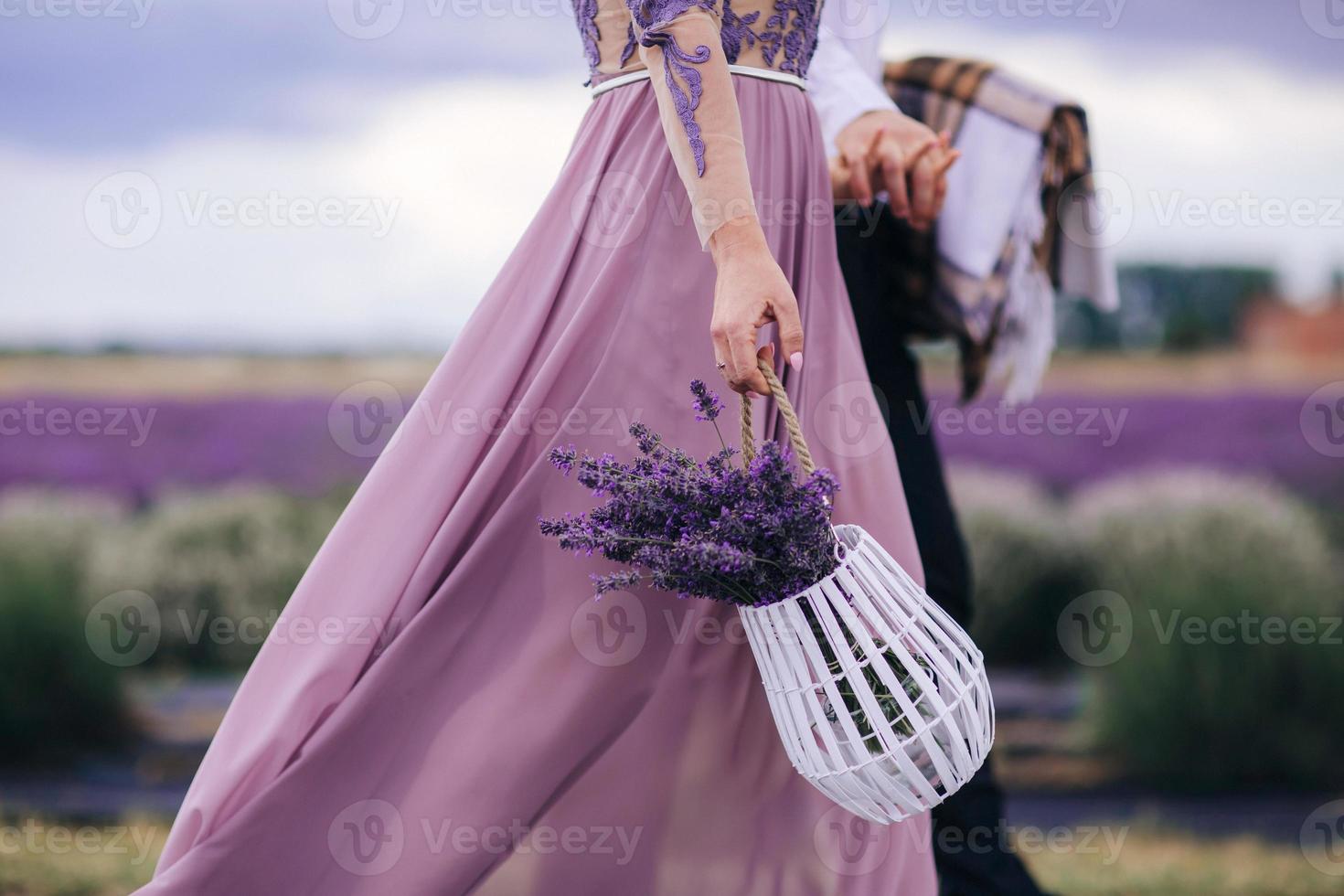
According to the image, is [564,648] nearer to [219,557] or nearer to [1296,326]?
[219,557]

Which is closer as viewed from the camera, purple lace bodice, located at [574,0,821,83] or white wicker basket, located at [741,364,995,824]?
white wicker basket, located at [741,364,995,824]

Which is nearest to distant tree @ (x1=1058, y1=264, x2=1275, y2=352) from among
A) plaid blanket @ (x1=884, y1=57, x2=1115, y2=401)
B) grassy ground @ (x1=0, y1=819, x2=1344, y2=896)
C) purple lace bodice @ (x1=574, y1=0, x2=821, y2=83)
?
grassy ground @ (x1=0, y1=819, x2=1344, y2=896)

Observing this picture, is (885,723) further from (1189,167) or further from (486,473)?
(1189,167)

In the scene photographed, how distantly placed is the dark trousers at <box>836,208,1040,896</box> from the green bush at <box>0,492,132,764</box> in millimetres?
2666

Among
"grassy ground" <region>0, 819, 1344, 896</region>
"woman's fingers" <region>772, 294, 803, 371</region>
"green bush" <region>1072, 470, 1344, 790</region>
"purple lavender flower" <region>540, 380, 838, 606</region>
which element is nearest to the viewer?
"purple lavender flower" <region>540, 380, 838, 606</region>

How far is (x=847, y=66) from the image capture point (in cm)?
178

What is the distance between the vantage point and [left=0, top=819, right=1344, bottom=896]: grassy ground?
94.1 inches

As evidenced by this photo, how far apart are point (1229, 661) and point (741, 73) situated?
2.57 meters

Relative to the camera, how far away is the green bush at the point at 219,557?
3635mm

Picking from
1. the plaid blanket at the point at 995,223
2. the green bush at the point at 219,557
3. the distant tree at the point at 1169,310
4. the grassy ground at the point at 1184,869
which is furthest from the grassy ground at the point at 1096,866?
the distant tree at the point at 1169,310

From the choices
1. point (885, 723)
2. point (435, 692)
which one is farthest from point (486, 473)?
point (885, 723)

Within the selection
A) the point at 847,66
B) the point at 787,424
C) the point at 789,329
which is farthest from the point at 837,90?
the point at 787,424

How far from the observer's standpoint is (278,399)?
3.87 m

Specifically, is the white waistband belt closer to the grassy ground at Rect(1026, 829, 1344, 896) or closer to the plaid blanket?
the plaid blanket
